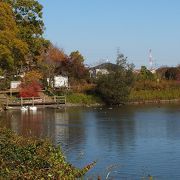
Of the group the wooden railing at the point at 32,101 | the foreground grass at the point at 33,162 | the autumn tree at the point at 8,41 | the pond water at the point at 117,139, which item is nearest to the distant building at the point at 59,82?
the wooden railing at the point at 32,101

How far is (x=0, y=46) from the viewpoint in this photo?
37156 mm

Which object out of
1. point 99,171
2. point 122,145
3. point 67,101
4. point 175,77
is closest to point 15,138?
point 99,171

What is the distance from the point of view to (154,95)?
6569 centimetres

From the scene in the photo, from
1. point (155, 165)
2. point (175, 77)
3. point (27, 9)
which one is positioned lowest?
point (155, 165)

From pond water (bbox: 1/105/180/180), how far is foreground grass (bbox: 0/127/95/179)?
1.08m

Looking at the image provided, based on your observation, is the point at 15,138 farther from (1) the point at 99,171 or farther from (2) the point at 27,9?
(2) the point at 27,9

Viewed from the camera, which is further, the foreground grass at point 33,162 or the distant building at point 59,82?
the distant building at point 59,82

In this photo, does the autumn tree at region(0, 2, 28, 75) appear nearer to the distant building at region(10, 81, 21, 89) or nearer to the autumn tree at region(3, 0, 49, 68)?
the autumn tree at region(3, 0, 49, 68)

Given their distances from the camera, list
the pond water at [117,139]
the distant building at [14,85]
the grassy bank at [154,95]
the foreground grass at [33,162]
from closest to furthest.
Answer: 1. the foreground grass at [33,162]
2. the pond water at [117,139]
3. the distant building at [14,85]
4. the grassy bank at [154,95]

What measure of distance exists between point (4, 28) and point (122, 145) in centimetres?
1675

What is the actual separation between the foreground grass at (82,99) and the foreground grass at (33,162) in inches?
1820

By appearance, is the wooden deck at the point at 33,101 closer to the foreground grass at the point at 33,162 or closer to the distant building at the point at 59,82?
the distant building at the point at 59,82

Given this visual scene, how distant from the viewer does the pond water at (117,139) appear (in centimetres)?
1936

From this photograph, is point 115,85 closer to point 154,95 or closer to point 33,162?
point 154,95
